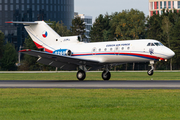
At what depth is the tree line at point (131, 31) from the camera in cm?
8919

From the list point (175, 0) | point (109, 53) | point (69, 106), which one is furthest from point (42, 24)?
point (175, 0)

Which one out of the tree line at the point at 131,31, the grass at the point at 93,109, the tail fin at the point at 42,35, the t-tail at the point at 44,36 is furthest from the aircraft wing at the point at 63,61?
the tree line at the point at 131,31

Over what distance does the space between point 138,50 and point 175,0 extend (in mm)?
157169

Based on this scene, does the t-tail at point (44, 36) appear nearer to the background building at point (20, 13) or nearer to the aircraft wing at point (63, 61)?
the aircraft wing at point (63, 61)

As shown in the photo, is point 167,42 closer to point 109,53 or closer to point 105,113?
point 109,53

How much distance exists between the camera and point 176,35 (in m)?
86.6

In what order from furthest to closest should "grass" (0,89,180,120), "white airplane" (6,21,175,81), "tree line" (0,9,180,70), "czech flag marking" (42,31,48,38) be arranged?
"tree line" (0,9,180,70) < "czech flag marking" (42,31,48,38) < "white airplane" (6,21,175,81) < "grass" (0,89,180,120)

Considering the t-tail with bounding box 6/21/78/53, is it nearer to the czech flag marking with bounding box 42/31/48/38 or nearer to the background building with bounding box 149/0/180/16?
the czech flag marking with bounding box 42/31/48/38

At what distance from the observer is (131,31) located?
331 feet

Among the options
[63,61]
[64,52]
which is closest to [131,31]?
[64,52]

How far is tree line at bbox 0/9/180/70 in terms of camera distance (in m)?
89.2

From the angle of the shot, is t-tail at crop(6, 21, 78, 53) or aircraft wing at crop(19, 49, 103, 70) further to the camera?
t-tail at crop(6, 21, 78, 53)

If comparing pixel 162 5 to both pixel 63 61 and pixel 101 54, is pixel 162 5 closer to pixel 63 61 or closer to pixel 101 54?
pixel 101 54

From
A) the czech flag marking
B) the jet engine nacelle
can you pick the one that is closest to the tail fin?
the czech flag marking
